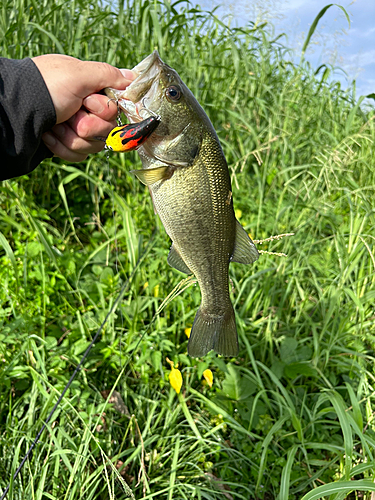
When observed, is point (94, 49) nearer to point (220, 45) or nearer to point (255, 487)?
point (220, 45)

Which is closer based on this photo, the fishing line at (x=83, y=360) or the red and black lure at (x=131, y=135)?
the red and black lure at (x=131, y=135)

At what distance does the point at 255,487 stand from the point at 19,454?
1.08m

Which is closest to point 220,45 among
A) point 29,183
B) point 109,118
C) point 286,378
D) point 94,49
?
point 94,49

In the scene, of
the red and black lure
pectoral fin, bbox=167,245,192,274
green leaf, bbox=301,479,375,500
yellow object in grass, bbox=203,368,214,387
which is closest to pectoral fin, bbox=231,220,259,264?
pectoral fin, bbox=167,245,192,274

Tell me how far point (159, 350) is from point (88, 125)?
3.97ft

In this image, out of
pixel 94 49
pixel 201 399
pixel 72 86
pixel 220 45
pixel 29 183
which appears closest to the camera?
pixel 72 86

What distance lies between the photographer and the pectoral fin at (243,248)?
127 cm

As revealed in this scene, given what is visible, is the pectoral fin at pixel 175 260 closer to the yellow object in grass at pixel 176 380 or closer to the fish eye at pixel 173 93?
the fish eye at pixel 173 93

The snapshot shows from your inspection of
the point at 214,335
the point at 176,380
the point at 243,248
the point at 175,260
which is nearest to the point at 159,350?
the point at 176,380

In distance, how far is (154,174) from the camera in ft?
3.75

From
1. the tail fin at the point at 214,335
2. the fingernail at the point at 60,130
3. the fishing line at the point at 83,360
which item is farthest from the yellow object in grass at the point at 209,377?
the fingernail at the point at 60,130

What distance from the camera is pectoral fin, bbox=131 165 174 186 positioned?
112 cm

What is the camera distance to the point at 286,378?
2.34 meters

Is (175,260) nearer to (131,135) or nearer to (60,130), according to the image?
(131,135)
